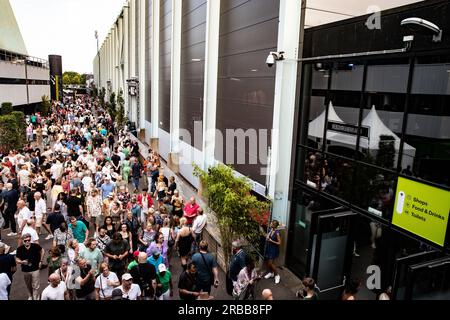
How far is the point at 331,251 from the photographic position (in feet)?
26.8

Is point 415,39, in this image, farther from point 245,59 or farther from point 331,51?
point 245,59

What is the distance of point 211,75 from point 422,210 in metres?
10.6

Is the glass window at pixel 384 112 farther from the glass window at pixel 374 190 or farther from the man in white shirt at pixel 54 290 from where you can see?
the man in white shirt at pixel 54 290

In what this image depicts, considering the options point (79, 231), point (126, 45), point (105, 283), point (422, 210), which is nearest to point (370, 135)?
point (422, 210)

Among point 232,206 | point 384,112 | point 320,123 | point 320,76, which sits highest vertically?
point 320,76

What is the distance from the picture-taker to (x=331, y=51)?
8.36 metres

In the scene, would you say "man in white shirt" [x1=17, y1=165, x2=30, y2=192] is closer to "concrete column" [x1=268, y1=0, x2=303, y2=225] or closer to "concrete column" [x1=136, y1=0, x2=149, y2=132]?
"concrete column" [x1=268, y1=0, x2=303, y2=225]

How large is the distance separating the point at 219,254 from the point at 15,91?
45.5 metres

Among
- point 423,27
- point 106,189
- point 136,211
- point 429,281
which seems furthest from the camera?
point 106,189

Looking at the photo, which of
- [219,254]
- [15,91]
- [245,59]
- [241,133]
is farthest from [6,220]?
[15,91]

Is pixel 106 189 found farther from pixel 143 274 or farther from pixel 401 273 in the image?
pixel 401 273
